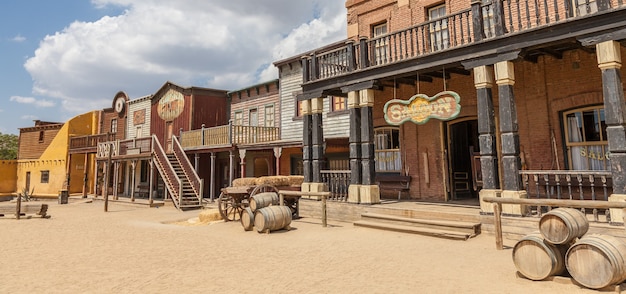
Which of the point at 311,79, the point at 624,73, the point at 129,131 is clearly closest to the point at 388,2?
the point at 311,79

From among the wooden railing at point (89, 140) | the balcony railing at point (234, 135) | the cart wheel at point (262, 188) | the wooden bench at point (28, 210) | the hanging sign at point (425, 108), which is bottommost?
the wooden bench at point (28, 210)

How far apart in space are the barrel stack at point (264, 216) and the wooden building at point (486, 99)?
6.20 ft

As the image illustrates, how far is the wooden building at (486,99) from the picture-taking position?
22.7 feet

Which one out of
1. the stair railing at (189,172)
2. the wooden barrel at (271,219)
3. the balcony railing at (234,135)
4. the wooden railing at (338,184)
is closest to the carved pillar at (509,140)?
the wooden railing at (338,184)

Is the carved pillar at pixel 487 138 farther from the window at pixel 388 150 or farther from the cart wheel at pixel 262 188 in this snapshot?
the cart wheel at pixel 262 188

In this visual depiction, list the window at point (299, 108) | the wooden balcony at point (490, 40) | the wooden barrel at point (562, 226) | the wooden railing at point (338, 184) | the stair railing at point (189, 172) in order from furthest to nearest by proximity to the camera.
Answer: the window at point (299, 108) → the stair railing at point (189, 172) → the wooden railing at point (338, 184) → the wooden balcony at point (490, 40) → the wooden barrel at point (562, 226)

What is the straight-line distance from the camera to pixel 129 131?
2705 cm

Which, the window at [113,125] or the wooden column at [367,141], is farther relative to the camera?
the window at [113,125]

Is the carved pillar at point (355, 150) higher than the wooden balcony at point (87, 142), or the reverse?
the wooden balcony at point (87, 142)

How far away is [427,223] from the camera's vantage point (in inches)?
325

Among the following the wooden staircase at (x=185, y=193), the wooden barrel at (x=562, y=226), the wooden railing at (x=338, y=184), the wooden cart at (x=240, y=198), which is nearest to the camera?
the wooden barrel at (x=562, y=226)

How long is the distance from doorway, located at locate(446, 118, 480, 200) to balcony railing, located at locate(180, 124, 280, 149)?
9.57 meters

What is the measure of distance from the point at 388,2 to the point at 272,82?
8319 mm

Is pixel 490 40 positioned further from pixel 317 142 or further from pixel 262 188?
pixel 262 188
